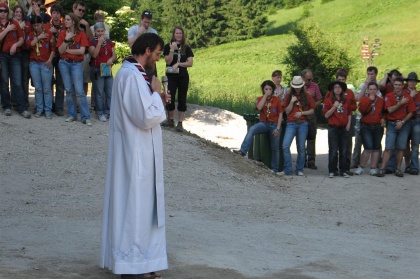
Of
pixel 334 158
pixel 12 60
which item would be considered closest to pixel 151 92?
pixel 12 60

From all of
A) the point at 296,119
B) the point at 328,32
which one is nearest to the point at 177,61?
the point at 296,119

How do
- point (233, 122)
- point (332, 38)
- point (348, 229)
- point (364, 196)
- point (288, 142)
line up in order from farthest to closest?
point (332, 38) < point (233, 122) < point (288, 142) < point (364, 196) < point (348, 229)

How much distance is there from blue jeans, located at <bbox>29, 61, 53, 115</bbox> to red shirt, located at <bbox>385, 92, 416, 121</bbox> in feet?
21.5

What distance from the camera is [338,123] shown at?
1683cm

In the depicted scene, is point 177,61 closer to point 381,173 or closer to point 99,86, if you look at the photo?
point 99,86

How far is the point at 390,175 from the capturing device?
1756 cm

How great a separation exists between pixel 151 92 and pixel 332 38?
2388 centimetres

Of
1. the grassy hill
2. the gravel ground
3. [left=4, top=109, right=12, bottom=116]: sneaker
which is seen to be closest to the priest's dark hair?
the gravel ground

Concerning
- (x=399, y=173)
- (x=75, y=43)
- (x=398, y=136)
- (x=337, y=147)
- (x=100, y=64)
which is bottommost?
(x=399, y=173)

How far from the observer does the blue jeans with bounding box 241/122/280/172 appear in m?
16.8

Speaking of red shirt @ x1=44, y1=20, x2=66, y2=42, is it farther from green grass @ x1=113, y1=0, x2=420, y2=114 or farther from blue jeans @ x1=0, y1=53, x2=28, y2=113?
green grass @ x1=113, y1=0, x2=420, y2=114

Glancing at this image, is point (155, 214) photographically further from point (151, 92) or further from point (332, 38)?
point (332, 38)

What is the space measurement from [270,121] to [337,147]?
142cm

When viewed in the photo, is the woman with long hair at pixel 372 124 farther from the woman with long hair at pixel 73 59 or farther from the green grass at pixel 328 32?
the green grass at pixel 328 32
